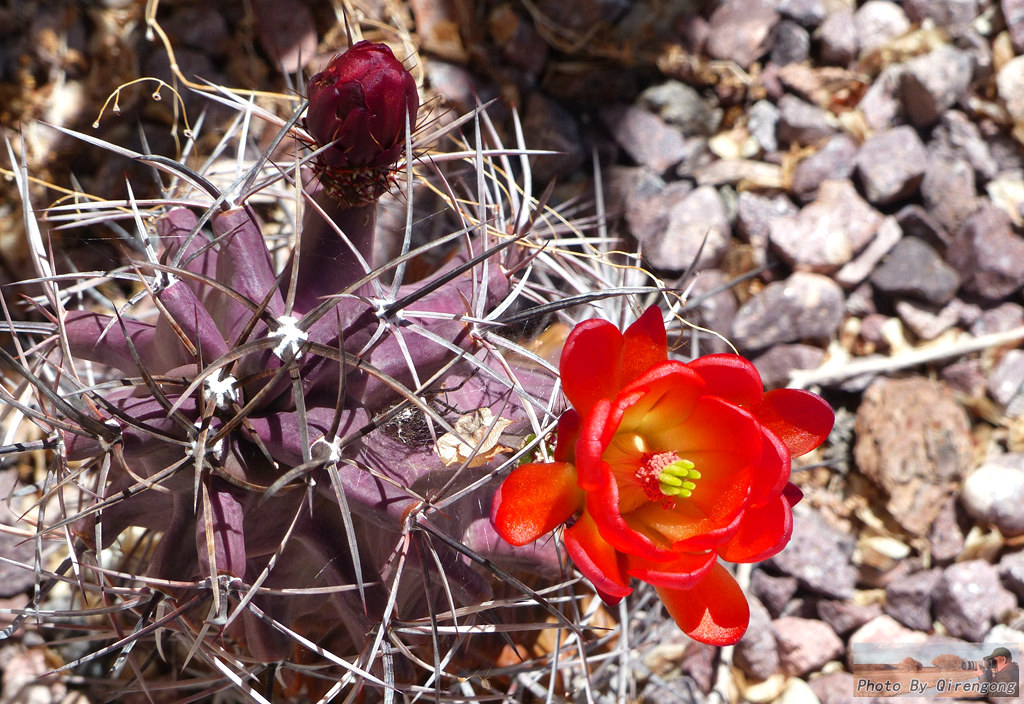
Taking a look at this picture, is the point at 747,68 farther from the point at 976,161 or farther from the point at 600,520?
the point at 600,520

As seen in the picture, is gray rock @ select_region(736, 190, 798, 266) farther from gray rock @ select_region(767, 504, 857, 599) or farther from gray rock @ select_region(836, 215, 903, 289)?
gray rock @ select_region(767, 504, 857, 599)

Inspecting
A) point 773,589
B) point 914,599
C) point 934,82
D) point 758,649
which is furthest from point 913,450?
point 934,82

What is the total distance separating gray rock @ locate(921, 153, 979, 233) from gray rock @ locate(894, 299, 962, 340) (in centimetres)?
19

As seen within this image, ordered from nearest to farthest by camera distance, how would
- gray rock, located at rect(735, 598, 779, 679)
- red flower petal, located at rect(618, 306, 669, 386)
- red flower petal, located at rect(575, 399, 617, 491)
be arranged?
red flower petal, located at rect(575, 399, 617, 491) → red flower petal, located at rect(618, 306, 669, 386) → gray rock, located at rect(735, 598, 779, 679)

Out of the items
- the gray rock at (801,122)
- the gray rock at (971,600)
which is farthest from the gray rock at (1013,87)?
the gray rock at (971,600)

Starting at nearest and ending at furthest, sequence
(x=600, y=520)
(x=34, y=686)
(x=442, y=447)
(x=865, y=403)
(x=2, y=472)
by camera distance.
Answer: (x=600, y=520), (x=442, y=447), (x=34, y=686), (x=2, y=472), (x=865, y=403)

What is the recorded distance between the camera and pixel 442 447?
898mm

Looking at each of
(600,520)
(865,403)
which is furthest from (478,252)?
(865,403)

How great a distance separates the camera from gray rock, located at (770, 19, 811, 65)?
1.92 m

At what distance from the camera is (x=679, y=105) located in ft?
6.13

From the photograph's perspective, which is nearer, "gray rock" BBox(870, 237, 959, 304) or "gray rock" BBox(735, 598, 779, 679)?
"gray rock" BBox(735, 598, 779, 679)

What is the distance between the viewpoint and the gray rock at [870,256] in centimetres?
178

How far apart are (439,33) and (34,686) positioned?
4.78ft

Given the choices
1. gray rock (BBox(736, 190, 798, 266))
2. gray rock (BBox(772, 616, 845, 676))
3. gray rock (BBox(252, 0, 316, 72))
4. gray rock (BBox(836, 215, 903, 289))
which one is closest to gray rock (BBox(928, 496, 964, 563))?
gray rock (BBox(772, 616, 845, 676))
